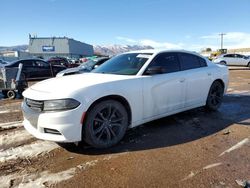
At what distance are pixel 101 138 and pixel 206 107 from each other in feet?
11.1

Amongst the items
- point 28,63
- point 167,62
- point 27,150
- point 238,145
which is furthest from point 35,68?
point 238,145

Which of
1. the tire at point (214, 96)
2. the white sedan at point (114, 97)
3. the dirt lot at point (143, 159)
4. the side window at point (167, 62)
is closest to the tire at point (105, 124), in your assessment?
the white sedan at point (114, 97)

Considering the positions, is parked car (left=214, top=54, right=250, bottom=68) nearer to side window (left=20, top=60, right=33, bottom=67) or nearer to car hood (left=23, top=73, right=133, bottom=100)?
side window (left=20, top=60, right=33, bottom=67)

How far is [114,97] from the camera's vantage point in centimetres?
401

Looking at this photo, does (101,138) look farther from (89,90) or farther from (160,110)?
(160,110)

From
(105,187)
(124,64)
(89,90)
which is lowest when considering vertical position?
(105,187)

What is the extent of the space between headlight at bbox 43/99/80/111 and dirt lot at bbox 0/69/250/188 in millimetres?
777

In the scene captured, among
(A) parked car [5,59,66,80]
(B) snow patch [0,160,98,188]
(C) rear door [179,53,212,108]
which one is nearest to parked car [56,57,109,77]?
(A) parked car [5,59,66,80]

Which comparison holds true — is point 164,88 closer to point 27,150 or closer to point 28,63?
point 27,150

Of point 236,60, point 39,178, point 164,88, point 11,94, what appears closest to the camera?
point 39,178

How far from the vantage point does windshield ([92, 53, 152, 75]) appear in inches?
182

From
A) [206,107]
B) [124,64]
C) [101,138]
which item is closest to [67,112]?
[101,138]

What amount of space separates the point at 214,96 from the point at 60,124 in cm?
424

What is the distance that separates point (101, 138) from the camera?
13.0 ft
